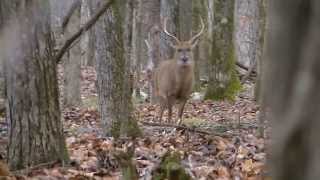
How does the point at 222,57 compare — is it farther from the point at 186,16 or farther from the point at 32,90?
the point at 32,90

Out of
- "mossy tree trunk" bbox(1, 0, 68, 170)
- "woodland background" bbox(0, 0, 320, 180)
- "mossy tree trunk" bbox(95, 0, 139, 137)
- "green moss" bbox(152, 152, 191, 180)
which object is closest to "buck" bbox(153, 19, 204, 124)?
"woodland background" bbox(0, 0, 320, 180)

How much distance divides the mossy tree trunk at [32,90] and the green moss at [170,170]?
7.05 feet

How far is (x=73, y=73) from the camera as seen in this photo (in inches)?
866

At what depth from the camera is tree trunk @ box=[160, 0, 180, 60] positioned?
730 inches

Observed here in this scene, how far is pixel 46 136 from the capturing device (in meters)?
6.32

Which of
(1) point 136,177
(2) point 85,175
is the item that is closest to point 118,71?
(2) point 85,175

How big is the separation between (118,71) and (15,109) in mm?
3879

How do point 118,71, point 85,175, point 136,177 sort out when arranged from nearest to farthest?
point 136,177 < point 85,175 < point 118,71

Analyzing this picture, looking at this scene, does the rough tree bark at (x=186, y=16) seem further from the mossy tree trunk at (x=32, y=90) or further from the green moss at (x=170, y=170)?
the green moss at (x=170, y=170)

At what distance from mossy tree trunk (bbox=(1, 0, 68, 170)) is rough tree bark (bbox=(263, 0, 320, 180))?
16.6 feet

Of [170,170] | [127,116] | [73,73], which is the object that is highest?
[170,170]

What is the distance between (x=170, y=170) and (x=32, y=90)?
2.35 metres

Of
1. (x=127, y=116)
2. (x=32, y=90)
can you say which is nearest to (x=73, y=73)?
(x=127, y=116)

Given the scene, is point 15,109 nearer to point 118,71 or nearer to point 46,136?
point 46,136
